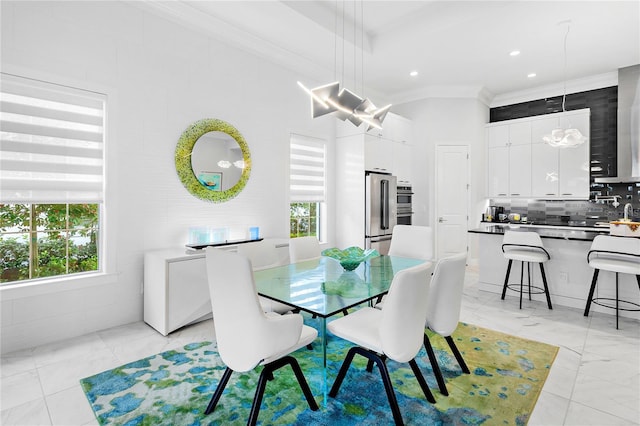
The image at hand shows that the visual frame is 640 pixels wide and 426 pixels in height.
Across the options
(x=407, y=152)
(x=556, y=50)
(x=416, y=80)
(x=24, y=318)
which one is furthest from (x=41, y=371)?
(x=556, y=50)

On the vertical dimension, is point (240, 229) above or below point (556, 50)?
below

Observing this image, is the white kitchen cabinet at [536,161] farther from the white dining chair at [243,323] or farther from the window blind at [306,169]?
the white dining chair at [243,323]

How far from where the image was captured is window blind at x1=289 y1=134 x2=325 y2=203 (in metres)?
4.86

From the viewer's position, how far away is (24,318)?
8.77 feet

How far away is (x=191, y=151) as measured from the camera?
366cm

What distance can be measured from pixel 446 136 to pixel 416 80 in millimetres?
1153

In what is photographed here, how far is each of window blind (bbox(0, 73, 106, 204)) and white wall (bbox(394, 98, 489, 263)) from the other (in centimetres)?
494

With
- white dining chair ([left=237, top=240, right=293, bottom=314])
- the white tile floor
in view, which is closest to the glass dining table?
white dining chair ([left=237, top=240, right=293, bottom=314])

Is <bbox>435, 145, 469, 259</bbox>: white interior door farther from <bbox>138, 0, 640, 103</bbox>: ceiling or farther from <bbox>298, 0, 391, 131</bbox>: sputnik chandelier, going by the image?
<bbox>298, 0, 391, 131</bbox>: sputnik chandelier

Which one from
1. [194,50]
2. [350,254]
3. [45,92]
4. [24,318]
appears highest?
[194,50]

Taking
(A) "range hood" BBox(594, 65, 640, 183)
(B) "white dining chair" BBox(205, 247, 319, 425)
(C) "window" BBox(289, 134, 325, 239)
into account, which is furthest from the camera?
(C) "window" BBox(289, 134, 325, 239)

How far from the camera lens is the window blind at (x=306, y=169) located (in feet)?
16.0

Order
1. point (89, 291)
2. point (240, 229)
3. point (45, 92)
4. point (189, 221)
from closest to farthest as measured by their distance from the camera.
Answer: point (45, 92), point (89, 291), point (189, 221), point (240, 229)

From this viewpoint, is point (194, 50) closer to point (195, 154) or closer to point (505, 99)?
point (195, 154)
